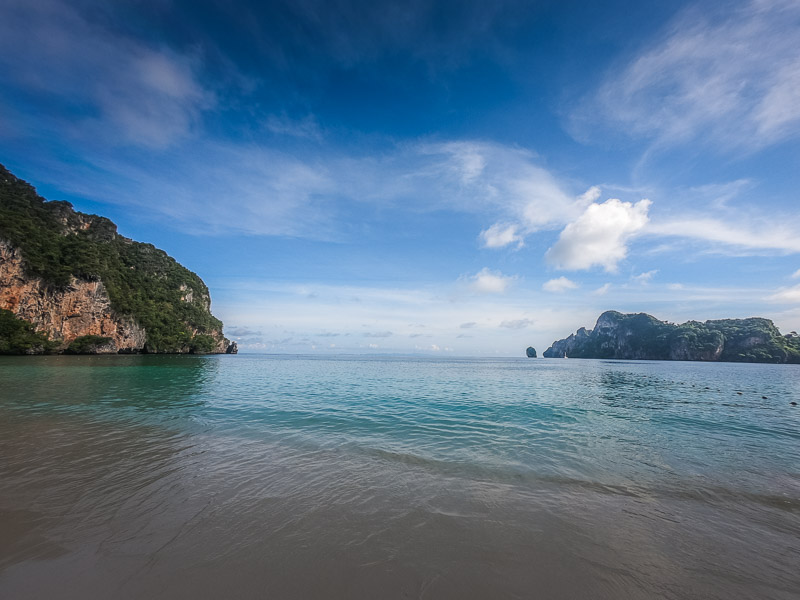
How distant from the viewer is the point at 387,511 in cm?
604

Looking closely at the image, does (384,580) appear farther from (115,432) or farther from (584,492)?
(115,432)

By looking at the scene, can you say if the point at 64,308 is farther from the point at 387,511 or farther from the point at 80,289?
the point at 387,511

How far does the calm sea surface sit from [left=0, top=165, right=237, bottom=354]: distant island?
269 feet

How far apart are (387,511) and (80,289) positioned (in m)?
106

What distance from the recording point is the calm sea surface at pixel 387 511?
4.08 meters

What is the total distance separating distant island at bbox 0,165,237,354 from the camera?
215 feet

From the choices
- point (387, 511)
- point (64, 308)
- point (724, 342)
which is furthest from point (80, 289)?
point (724, 342)

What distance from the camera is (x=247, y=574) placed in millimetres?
4062

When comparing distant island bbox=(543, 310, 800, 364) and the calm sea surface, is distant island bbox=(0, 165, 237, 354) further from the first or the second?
distant island bbox=(543, 310, 800, 364)

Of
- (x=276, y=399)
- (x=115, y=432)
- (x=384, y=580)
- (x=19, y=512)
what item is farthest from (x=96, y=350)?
(x=384, y=580)

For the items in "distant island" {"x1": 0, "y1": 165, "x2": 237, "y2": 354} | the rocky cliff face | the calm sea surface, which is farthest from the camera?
"distant island" {"x1": 0, "y1": 165, "x2": 237, "y2": 354}

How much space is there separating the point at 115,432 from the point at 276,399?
9.95 m

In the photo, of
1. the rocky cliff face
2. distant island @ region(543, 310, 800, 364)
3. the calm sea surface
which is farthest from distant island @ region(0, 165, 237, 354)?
distant island @ region(543, 310, 800, 364)

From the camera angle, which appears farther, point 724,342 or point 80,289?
point 724,342
